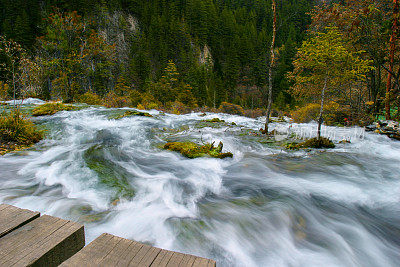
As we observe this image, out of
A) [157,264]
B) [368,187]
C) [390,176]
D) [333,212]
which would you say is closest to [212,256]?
[157,264]

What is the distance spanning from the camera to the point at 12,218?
57.8 inches

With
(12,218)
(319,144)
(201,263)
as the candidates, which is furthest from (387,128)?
(12,218)

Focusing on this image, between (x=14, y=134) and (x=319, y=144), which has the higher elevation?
(x=14, y=134)

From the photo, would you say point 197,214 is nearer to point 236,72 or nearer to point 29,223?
point 29,223

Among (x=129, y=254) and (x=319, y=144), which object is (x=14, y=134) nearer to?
(x=129, y=254)

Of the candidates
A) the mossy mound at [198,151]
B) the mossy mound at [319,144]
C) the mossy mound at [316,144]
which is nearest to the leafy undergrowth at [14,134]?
the mossy mound at [198,151]

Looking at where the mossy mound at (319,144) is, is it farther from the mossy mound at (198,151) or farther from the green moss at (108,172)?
the green moss at (108,172)

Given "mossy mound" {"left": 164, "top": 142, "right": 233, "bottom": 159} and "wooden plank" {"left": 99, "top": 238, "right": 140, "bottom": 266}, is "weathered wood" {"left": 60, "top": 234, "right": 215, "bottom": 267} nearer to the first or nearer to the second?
"wooden plank" {"left": 99, "top": 238, "right": 140, "bottom": 266}

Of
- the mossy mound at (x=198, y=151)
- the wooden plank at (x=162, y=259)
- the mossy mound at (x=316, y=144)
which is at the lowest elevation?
the mossy mound at (x=198, y=151)

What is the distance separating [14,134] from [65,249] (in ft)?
23.9

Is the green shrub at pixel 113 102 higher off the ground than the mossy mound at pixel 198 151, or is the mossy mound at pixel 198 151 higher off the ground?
the green shrub at pixel 113 102

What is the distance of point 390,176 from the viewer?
16.8 feet

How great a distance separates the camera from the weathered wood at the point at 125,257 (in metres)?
1.12

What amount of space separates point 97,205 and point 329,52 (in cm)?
878
